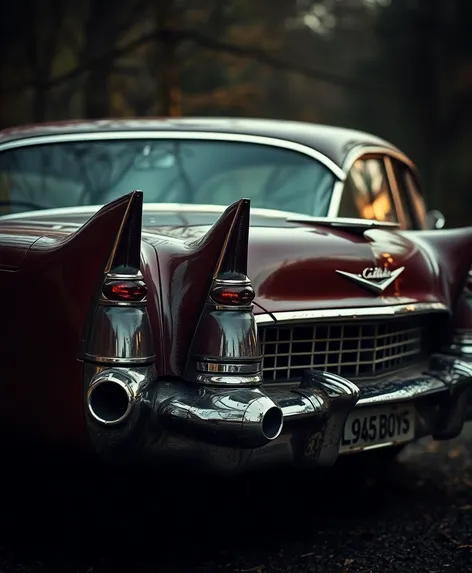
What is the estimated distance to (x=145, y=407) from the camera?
3.13 m

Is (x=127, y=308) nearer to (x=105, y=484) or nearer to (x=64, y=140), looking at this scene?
(x=105, y=484)

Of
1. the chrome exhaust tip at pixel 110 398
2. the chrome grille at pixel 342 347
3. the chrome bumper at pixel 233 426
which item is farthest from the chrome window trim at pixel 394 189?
the chrome exhaust tip at pixel 110 398

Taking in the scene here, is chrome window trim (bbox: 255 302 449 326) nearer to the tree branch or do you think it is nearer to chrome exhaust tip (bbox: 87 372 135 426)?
chrome exhaust tip (bbox: 87 372 135 426)

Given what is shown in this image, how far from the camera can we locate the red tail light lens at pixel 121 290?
10.4ft

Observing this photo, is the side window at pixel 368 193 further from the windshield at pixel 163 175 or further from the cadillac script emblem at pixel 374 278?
the cadillac script emblem at pixel 374 278

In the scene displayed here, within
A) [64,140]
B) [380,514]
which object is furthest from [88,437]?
[64,140]

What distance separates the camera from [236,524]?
14.0 feet

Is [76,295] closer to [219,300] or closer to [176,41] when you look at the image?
[219,300]

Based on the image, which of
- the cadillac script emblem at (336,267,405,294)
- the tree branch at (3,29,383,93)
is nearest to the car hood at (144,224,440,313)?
the cadillac script emblem at (336,267,405,294)

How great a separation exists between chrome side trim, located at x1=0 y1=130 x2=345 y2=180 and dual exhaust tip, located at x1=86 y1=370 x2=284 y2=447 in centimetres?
194

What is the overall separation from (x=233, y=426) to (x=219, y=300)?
0.39 metres

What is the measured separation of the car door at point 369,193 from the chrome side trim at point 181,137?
0.15 meters

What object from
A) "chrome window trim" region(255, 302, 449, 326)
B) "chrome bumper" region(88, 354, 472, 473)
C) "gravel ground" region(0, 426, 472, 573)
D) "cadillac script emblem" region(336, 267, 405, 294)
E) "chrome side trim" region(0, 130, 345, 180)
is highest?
"chrome side trim" region(0, 130, 345, 180)

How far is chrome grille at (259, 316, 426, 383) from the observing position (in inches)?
150
